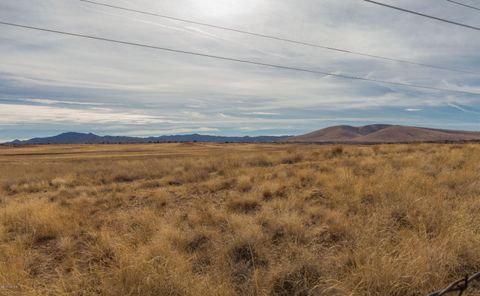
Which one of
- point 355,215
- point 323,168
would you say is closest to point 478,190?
point 355,215

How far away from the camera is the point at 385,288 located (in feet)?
12.2

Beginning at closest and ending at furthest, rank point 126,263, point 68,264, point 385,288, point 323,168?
point 385,288, point 126,263, point 68,264, point 323,168

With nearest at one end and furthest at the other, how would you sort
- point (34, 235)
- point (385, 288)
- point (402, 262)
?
point (385, 288), point (402, 262), point (34, 235)

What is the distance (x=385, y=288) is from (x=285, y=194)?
6185 millimetres

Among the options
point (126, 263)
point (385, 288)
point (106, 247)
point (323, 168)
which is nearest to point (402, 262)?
point (385, 288)

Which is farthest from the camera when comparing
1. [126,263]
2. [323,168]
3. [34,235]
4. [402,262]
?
[323,168]

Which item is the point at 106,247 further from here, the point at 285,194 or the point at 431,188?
the point at 431,188

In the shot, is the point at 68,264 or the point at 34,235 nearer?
the point at 68,264

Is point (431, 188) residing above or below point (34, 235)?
above

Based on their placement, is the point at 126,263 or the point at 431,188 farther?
the point at 431,188

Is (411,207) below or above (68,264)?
above

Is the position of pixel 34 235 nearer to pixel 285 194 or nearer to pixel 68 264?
pixel 68 264

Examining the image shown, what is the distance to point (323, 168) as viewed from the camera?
14.8 meters

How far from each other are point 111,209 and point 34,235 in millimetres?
2751
